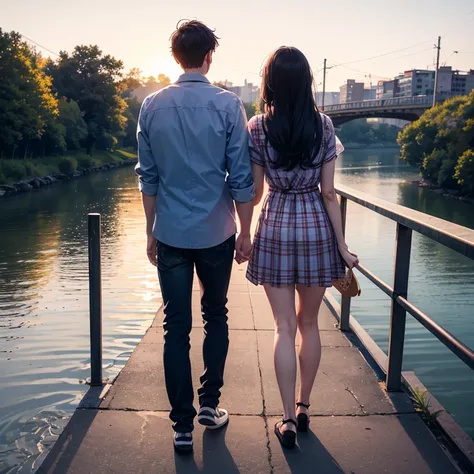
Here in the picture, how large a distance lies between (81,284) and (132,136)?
53541mm

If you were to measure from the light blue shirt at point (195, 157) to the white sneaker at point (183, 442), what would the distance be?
26.4 inches

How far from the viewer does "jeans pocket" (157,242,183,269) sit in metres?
2.13

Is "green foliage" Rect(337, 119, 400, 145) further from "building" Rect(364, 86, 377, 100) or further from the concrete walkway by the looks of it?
"building" Rect(364, 86, 377, 100)

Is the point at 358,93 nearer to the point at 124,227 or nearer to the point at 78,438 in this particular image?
the point at 124,227

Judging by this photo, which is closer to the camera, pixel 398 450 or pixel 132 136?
pixel 398 450

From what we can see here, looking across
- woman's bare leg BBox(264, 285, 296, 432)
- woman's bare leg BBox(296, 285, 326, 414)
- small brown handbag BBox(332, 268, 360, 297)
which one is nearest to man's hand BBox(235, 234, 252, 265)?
woman's bare leg BBox(264, 285, 296, 432)

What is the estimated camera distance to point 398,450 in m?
2.12

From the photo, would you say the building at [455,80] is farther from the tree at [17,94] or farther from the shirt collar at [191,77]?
the shirt collar at [191,77]

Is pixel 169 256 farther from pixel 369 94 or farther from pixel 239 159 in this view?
pixel 369 94

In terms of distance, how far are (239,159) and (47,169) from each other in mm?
33353

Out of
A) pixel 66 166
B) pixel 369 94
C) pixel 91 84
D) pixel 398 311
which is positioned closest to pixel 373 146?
pixel 91 84

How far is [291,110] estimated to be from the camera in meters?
A: 2.04

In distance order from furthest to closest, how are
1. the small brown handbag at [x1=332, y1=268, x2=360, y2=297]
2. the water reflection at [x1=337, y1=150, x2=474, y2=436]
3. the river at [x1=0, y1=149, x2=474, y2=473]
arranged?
the water reflection at [x1=337, y1=150, x2=474, y2=436] < the river at [x1=0, y1=149, x2=474, y2=473] < the small brown handbag at [x1=332, y1=268, x2=360, y2=297]

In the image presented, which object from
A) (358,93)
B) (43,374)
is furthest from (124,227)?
(358,93)
